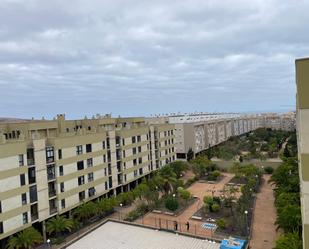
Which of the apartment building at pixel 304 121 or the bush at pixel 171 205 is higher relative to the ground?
the apartment building at pixel 304 121

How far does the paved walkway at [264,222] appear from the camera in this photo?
24.1m

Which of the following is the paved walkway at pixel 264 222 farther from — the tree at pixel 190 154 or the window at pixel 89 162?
the tree at pixel 190 154

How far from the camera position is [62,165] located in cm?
2966

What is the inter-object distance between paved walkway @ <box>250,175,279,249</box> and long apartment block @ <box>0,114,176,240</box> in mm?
16729

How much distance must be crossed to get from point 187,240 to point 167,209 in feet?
27.0

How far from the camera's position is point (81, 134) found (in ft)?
108

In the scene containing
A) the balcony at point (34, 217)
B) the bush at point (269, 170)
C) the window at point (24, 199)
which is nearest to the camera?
the window at point (24, 199)

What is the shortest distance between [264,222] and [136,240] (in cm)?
1250

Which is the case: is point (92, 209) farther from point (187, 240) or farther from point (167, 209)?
point (187, 240)

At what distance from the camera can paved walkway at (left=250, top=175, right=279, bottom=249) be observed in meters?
24.1

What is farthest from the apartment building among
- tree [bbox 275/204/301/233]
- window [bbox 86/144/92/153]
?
window [bbox 86/144/92/153]

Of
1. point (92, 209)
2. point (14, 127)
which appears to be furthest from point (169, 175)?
point (14, 127)

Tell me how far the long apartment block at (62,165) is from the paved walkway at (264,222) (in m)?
16.7

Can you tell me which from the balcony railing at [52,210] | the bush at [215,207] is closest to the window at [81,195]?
the balcony railing at [52,210]
